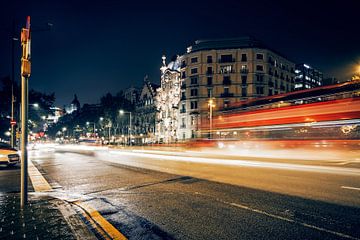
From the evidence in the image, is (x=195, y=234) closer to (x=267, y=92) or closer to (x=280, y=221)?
(x=280, y=221)

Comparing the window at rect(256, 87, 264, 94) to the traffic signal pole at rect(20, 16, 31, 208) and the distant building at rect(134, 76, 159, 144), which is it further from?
the traffic signal pole at rect(20, 16, 31, 208)

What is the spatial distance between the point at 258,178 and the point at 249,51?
62.6 metres

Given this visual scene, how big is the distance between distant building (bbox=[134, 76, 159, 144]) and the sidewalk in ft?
247

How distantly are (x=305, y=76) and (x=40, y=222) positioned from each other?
131 meters

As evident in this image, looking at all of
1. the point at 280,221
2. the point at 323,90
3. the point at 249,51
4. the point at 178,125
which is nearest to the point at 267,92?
the point at 249,51

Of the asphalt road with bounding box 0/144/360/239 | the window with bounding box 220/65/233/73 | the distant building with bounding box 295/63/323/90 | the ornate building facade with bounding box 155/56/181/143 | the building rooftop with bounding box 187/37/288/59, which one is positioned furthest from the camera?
the distant building with bounding box 295/63/323/90

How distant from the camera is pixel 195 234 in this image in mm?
4641

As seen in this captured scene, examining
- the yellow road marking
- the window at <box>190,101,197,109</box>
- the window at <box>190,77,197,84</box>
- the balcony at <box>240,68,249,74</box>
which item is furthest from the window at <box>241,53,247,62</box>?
the yellow road marking

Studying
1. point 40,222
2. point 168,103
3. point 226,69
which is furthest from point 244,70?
point 40,222

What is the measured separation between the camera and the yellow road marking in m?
4.58

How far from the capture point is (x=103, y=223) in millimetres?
5258

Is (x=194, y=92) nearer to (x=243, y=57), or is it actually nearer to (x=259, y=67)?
(x=243, y=57)

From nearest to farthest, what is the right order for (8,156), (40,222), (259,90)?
(40,222)
(8,156)
(259,90)

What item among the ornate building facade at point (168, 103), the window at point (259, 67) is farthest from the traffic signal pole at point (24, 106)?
the window at point (259, 67)
